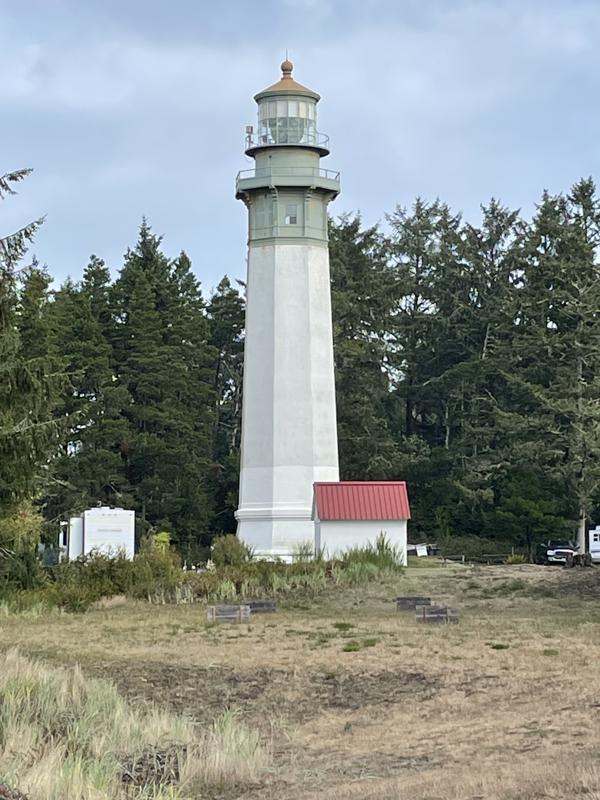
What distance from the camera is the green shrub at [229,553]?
32.6 m

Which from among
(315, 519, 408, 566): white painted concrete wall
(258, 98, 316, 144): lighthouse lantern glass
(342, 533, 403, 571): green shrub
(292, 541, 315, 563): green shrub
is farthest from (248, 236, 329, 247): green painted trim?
(342, 533, 403, 571): green shrub

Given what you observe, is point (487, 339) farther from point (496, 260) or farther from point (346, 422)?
point (346, 422)

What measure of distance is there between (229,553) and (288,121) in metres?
13.0

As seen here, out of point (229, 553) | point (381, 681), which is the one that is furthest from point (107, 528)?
point (381, 681)

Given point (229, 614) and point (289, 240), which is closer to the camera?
point (229, 614)

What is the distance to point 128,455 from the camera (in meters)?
53.5

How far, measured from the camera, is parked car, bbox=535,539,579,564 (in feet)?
157

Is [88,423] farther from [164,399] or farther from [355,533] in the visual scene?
[355,533]

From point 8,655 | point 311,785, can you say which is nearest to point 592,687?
point 311,785

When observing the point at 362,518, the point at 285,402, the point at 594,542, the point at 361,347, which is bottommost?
the point at 594,542

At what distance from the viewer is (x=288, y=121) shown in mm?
39906

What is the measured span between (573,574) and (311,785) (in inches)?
729

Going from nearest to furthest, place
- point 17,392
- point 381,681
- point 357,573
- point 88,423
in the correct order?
point 381,681
point 17,392
point 357,573
point 88,423

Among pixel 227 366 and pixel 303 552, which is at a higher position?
pixel 227 366
